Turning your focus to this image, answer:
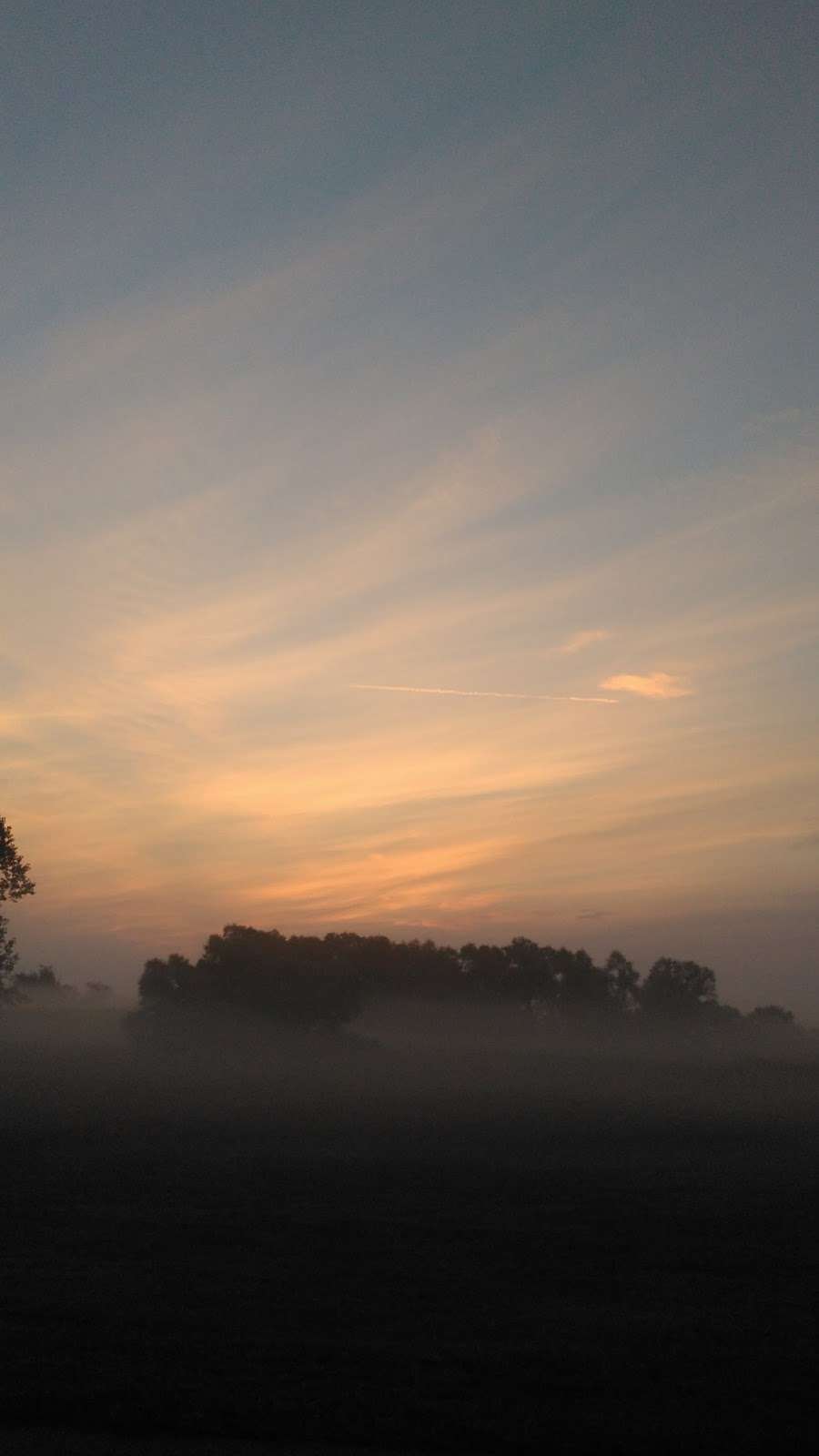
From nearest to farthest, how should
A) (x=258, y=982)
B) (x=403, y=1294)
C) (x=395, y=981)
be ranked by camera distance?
(x=403, y=1294) → (x=258, y=982) → (x=395, y=981)

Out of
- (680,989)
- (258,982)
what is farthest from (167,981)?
(680,989)

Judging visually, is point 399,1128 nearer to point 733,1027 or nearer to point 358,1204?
point 358,1204

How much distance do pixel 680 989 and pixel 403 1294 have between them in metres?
181

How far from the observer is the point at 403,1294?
17172 mm

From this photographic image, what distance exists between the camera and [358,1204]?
27359mm

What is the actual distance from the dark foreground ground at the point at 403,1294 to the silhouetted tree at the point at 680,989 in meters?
146

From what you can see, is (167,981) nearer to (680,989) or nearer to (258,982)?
(258,982)

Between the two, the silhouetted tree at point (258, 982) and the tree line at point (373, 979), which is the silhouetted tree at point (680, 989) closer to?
the tree line at point (373, 979)

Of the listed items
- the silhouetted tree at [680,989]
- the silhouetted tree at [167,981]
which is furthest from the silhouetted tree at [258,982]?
the silhouetted tree at [680,989]

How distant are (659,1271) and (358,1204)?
1007cm

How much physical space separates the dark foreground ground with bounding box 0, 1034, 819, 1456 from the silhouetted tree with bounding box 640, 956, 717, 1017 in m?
146

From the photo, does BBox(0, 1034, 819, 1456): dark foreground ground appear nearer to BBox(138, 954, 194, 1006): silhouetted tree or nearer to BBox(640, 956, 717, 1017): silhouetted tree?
BBox(138, 954, 194, 1006): silhouetted tree

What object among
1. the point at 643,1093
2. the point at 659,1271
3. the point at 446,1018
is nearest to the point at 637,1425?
the point at 659,1271

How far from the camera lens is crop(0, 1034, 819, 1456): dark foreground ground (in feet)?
37.3
